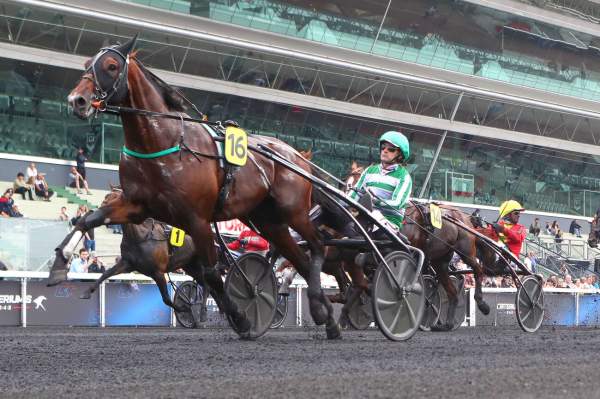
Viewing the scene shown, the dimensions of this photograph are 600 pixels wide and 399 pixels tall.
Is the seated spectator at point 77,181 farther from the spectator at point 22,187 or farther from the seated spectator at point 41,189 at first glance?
the spectator at point 22,187

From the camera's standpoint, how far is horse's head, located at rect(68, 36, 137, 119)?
7922 millimetres

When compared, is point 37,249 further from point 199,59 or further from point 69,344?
point 199,59

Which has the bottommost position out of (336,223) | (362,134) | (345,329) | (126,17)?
(345,329)

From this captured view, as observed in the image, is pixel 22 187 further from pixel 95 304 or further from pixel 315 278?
pixel 315 278

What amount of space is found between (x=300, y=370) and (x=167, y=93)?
11.3 ft

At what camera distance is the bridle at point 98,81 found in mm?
8073

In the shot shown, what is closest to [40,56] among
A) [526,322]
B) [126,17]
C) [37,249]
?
[126,17]

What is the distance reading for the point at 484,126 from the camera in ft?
123

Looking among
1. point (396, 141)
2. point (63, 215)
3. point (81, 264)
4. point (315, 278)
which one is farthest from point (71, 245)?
point (63, 215)

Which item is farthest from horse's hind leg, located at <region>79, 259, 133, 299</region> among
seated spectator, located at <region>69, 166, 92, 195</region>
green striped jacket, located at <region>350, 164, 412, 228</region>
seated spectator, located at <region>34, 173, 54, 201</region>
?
seated spectator, located at <region>69, 166, 92, 195</region>

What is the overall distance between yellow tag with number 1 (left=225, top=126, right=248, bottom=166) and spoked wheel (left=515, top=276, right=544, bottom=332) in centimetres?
623

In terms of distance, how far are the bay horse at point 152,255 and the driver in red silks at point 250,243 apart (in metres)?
0.84

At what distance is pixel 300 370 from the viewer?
6191 mm

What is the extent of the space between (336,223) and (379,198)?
0.49m
